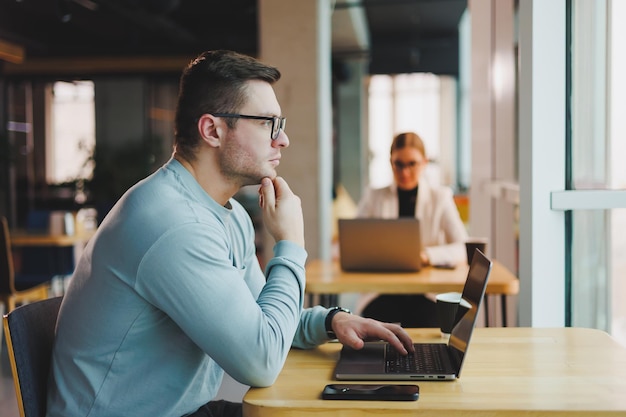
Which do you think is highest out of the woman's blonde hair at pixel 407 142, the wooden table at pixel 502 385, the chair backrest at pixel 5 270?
the woman's blonde hair at pixel 407 142

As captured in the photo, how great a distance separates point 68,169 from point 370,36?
6704mm

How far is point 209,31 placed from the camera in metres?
14.0

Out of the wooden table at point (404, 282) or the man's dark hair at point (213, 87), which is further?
the wooden table at point (404, 282)

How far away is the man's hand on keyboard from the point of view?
186cm

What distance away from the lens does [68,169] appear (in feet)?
48.8

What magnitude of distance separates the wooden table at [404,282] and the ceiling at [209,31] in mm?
7347

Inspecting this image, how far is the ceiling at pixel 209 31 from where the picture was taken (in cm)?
1161

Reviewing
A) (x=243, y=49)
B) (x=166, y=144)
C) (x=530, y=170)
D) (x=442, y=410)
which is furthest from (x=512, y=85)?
(x=166, y=144)

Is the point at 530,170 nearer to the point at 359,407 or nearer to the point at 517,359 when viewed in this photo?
the point at 517,359

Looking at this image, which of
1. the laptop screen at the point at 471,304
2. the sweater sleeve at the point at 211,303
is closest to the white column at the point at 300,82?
the laptop screen at the point at 471,304

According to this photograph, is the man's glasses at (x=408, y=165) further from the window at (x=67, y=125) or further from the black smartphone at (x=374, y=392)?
the window at (x=67, y=125)

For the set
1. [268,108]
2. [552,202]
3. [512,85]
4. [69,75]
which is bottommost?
[552,202]

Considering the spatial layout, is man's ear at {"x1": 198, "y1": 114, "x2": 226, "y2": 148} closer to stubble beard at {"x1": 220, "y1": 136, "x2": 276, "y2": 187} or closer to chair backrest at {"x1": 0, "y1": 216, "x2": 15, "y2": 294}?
stubble beard at {"x1": 220, "y1": 136, "x2": 276, "y2": 187}

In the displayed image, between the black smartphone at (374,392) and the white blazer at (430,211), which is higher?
the white blazer at (430,211)
